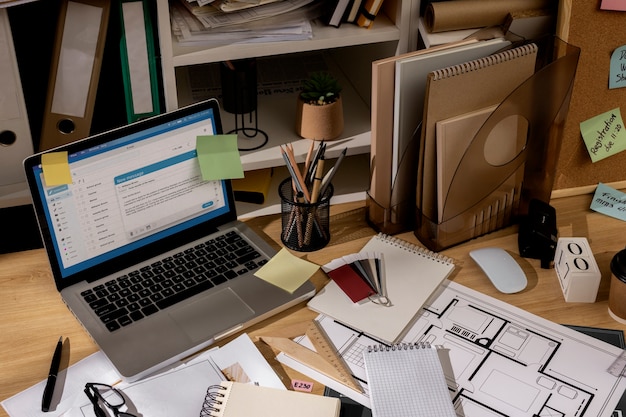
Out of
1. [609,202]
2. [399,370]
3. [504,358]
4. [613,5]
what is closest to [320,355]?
[399,370]

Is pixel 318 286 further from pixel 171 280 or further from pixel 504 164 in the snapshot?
pixel 504 164

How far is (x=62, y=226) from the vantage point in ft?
4.25

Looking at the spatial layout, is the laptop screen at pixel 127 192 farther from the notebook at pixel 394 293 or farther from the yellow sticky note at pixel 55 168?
the notebook at pixel 394 293

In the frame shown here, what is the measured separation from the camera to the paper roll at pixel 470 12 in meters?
1.44

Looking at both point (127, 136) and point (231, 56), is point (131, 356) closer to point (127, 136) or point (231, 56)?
point (127, 136)

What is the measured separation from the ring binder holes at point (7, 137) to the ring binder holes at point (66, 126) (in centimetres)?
8

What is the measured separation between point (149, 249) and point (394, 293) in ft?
1.48

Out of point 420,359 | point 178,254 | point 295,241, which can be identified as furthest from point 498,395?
point 178,254

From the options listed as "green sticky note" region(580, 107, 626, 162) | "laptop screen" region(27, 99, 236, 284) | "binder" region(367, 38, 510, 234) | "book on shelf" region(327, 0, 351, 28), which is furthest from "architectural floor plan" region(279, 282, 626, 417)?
"book on shelf" region(327, 0, 351, 28)

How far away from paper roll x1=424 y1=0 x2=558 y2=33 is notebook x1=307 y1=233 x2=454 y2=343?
1.37ft

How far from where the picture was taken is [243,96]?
1.57m

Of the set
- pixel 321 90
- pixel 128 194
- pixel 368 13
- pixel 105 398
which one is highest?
pixel 368 13

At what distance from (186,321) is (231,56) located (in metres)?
0.48

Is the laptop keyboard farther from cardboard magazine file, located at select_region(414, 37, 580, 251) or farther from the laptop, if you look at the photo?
cardboard magazine file, located at select_region(414, 37, 580, 251)
